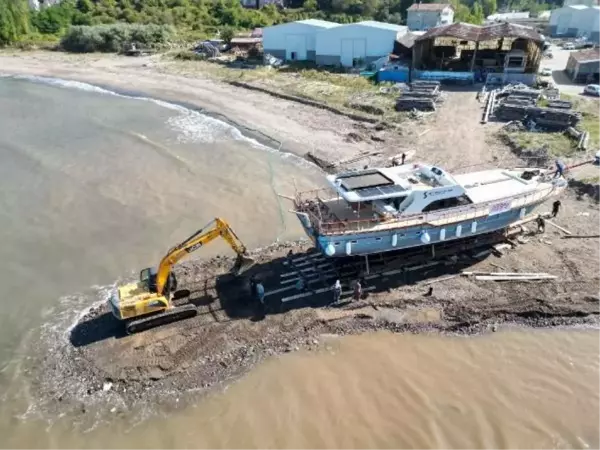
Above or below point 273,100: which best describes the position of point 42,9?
above

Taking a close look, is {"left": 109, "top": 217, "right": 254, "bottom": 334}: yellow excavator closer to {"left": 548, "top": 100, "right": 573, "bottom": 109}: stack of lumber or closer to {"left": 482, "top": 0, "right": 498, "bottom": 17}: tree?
{"left": 548, "top": 100, "right": 573, "bottom": 109}: stack of lumber

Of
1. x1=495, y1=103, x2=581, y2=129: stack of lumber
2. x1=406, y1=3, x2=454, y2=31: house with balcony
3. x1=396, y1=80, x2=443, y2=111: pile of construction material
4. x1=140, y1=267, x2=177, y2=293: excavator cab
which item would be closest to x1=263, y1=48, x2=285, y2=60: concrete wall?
x1=396, y1=80, x2=443, y2=111: pile of construction material

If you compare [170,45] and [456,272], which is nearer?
[456,272]

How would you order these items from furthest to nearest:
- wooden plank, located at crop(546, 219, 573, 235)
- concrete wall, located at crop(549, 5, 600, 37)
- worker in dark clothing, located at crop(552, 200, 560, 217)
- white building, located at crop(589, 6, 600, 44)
Answer: 1. concrete wall, located at crop(549, 5, 600, 37)
2. white building, located at crop(589, 6, 600, 44)
3. worker in dark clothing, located at crop(552, 200, 560, 217)
4. wooden plank, located at crop(546, 219, 573, 235)

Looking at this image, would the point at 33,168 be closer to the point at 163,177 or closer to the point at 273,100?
the point at 163,177

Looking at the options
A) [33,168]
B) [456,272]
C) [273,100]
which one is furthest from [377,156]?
[33,168]

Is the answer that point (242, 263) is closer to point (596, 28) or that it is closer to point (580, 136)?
point (580, 136)
